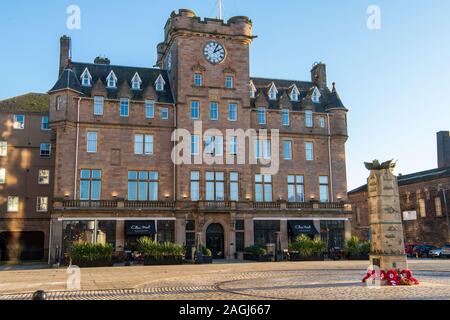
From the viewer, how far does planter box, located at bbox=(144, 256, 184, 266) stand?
3878 cm

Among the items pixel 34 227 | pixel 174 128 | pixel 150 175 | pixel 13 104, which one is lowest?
pixel 34 227

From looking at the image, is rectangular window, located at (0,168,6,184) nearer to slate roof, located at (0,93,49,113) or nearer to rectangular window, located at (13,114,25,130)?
rectangular window, located at (13,114,25,130)

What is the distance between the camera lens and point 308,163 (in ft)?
176

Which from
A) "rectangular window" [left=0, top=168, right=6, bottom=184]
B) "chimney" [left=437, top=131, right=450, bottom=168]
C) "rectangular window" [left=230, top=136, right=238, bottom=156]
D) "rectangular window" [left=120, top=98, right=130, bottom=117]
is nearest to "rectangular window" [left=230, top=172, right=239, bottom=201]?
"rectangular window" [left=230, top=136, right=238, bottom=156]

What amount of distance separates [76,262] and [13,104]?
26.4 meters

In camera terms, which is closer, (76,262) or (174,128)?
(76,262)

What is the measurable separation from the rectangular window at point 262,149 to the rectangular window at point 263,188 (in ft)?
6.86

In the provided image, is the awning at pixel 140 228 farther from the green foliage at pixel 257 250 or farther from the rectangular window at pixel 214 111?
the rectangular window at pixel 214 111

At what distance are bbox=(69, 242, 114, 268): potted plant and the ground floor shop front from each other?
4861mm

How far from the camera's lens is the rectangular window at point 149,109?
4972 cm

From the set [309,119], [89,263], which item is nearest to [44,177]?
[89,263]
